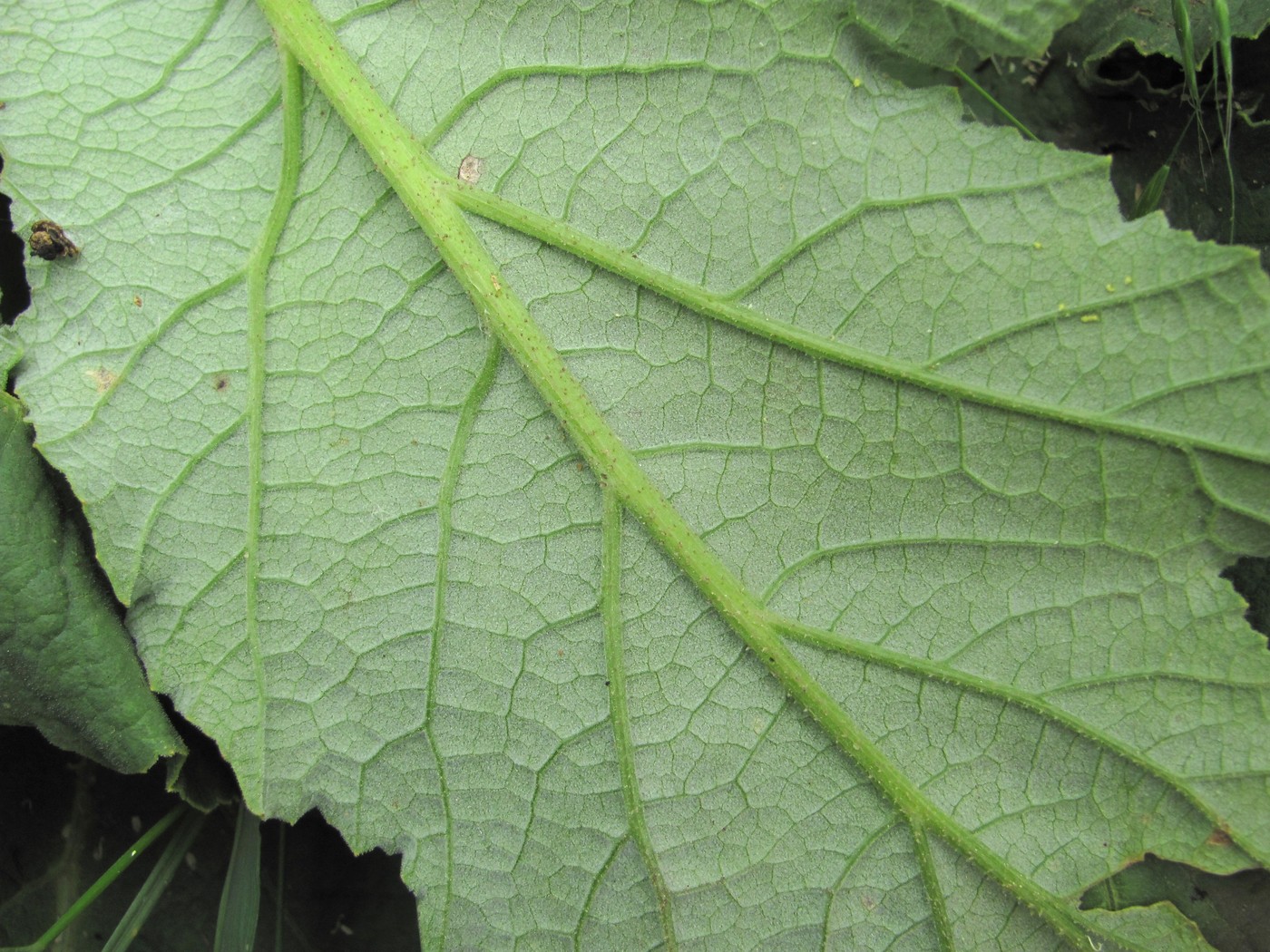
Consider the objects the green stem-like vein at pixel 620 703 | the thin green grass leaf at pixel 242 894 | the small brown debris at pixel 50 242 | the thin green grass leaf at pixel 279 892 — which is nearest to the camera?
the green stem-like vein at pixel 620 703

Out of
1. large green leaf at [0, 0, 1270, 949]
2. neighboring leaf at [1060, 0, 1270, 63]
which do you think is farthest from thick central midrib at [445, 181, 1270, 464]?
neighboring leaf at [1060, 0, 1270, 63]

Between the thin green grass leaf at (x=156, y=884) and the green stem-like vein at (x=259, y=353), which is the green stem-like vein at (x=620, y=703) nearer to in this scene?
the green stem-like vein at (x=259, y=353)

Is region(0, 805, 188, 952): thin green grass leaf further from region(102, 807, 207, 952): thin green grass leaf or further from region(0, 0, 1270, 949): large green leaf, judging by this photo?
region(0, 0, 1270, 949): large green leaf

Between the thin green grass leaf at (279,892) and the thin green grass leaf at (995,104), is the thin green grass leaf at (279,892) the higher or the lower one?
the lower one

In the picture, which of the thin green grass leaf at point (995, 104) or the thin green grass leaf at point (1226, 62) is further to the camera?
the thin green grass leaf at point (995, 104)

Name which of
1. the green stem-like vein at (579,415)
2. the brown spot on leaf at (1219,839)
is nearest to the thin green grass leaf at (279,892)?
the green stem-like vein at (579,415)

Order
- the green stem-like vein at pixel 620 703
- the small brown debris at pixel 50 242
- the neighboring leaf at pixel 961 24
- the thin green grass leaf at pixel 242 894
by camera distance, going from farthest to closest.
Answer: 1. the thin green grass leaf at pixel 242 894
2. the small brown debris at pixel 50 242
3. the green stem-like vein at pixel 620 703
4. the neighboring leaf at pixel 961 24

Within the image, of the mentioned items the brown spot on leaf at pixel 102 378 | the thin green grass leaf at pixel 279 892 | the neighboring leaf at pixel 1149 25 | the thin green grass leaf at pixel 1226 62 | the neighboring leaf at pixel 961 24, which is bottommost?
the thin green grass leaf at pixel 279 892
